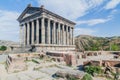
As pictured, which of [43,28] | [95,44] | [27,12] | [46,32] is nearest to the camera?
[43,28]

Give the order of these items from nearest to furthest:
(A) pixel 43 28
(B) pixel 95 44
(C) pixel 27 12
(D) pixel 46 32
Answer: (A) pixel 43 28 → (D) pixel 46 32 → (C) pixel 27 12 → (B) pixel 95 44

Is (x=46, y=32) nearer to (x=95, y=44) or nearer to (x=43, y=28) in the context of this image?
(x=43, y=28)

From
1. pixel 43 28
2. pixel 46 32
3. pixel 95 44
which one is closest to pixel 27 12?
pixel 46 32

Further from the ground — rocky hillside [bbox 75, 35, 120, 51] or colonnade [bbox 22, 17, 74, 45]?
colonnade [bbox 22, 17, 74, 45]

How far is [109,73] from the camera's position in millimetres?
7320

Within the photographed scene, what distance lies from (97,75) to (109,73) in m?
0.64

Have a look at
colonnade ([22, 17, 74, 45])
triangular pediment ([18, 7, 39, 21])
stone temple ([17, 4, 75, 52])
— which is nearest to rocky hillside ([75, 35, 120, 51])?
colonnade ([22, 17, 74, 45])

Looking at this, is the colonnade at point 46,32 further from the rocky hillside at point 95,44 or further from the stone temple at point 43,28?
the rocky hillside at point 95,44

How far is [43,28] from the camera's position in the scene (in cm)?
3728

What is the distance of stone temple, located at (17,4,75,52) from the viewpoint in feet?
125

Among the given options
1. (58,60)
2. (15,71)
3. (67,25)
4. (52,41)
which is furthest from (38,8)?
(15,71)

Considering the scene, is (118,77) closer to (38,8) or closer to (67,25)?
(38,8)

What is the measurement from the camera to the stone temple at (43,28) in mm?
38000

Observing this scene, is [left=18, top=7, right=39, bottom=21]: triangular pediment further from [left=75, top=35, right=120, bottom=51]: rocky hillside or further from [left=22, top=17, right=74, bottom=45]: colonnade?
[left=75, top=35, right=120, bottom=51]: rocky hillside
